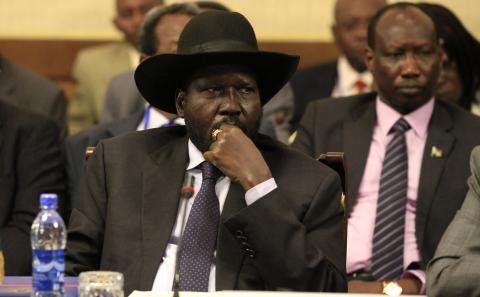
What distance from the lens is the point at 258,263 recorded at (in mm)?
3455

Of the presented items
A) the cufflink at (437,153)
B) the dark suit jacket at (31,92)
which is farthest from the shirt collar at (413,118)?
the dark suit jacket at (31,92)

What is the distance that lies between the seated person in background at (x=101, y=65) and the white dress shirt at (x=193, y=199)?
3.36 metres

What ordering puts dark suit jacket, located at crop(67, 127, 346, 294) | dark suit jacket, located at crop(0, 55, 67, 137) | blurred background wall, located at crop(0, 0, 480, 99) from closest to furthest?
1. dark suit jacket, located at crop(67, 127, 346, 294)
2. dark suit jacket, located at crop(0, 55, 67, 137)
3. blurred background wall, located at crop(0, 0, 480, 99)

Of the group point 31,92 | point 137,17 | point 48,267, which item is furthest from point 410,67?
point 137,17

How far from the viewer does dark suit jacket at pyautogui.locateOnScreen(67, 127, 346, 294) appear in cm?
343

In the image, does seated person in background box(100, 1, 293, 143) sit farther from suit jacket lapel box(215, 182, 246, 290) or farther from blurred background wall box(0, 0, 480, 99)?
suit jacket lapel box(215, 182, 246, 290)

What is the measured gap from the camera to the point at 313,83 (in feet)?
22.1

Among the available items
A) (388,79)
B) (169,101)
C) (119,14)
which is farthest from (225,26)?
(119,14)

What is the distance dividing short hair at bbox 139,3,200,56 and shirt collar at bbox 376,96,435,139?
1.09 metres

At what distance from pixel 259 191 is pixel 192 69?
0.53m

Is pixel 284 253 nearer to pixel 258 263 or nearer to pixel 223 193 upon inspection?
pixel 258 263

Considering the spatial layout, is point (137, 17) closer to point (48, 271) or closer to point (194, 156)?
point (194, 156)

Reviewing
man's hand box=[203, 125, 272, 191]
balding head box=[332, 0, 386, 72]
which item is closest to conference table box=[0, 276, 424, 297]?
man's hand box=[203, 125, 272, 191]

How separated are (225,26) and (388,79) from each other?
141cm
